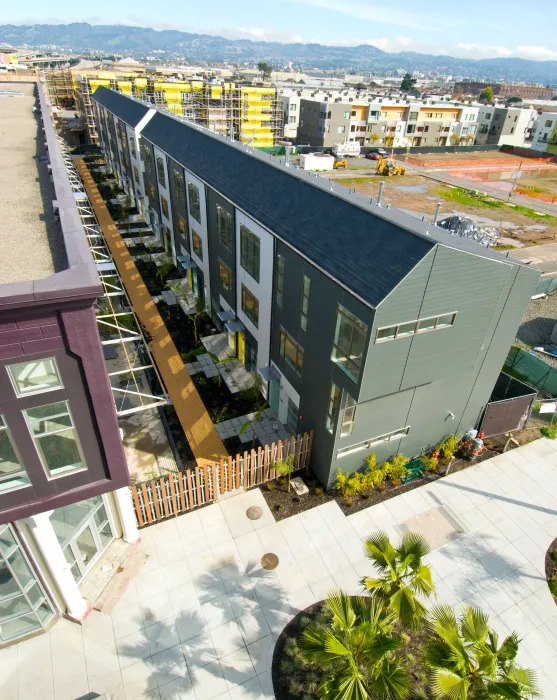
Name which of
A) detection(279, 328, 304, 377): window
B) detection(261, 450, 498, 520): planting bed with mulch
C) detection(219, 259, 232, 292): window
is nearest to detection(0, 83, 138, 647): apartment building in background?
detection(261, 450, 498, 520): planting bed with mulch

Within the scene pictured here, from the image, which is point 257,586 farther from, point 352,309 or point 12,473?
point 352,309

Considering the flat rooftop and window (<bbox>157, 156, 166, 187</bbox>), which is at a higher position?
the flat rooftop

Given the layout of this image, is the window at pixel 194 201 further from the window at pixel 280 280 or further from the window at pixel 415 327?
the window at pixel 415 327

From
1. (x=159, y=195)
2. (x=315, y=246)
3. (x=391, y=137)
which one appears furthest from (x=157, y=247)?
(x=391, y=137)

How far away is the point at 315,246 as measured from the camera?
15039 millimetres

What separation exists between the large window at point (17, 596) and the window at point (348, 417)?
Result: 10093 millimetres

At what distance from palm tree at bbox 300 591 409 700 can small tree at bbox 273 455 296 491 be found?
6543mm

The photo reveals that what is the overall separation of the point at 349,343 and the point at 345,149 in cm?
8294

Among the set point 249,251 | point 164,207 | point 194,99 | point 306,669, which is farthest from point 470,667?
point 194,99

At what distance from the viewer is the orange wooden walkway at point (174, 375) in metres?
18.1

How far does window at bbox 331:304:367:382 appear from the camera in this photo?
12.8 meters

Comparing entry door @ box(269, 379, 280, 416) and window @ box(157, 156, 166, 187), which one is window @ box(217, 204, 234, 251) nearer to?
entry door @ box(269, 379, 280, 416)

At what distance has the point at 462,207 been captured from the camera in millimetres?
59594

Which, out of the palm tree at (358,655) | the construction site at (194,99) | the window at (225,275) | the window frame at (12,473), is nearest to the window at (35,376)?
the window frame at (12,473)
